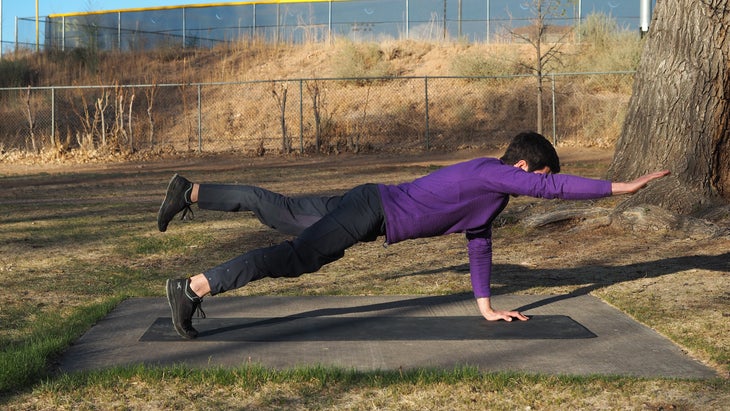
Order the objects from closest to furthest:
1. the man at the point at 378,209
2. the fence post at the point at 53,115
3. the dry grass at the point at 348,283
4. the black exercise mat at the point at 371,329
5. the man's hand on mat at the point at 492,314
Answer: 1. the dry grass at the point at 348,283
2. the man at the point at 378,209
3. the black exercise mat at the point at 371,329
4. the man's hand on mat at the point at 492,314
5. the fence post at the point at 53,115

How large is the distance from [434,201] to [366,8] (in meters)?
33.9

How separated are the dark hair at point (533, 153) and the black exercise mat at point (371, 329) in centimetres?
103

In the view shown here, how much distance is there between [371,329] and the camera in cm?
599

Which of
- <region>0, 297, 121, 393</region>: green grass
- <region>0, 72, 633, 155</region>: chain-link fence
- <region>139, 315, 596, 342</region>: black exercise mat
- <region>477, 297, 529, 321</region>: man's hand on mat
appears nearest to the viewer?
<region>0, 297, 121, 393</region>: green grass

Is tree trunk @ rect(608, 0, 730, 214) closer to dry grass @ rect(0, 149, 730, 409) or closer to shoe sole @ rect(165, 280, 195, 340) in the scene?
dry grass @ rect(0, 149, 730, 409)

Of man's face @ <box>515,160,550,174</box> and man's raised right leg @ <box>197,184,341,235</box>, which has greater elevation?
man's face @ <box>515,160,550,174</box>

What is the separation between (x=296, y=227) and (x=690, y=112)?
19.7ft

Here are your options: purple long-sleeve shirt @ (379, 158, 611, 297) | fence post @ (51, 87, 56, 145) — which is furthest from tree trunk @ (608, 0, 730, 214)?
fence post @ (51, 87, 56, 145)

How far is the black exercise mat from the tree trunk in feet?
15.1

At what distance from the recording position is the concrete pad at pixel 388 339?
520cm

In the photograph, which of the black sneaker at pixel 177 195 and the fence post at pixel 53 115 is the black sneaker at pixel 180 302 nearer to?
the black sneaker at pixel 177 195

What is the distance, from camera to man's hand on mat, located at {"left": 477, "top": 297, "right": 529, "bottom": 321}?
6.18 metres

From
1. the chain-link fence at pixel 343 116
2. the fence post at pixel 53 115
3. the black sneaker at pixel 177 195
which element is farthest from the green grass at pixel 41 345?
the fence post at pixel 53 115

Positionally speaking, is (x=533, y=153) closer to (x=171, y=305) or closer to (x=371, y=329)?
(x=371, y=329)
